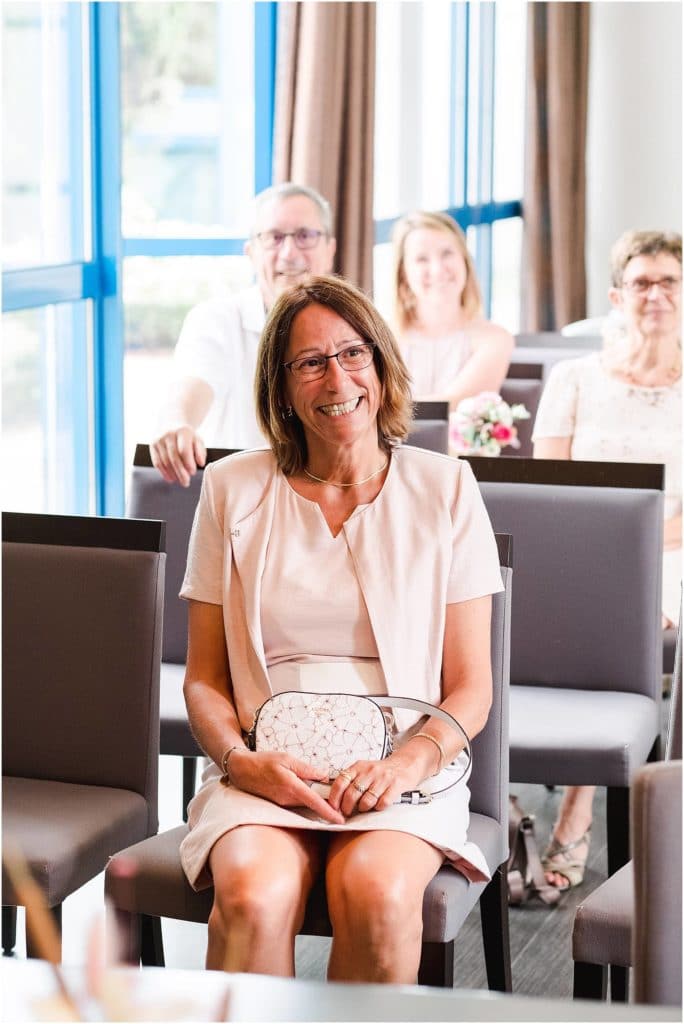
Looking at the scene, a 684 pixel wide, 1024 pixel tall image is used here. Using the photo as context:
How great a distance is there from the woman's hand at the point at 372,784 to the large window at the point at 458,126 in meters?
3.72

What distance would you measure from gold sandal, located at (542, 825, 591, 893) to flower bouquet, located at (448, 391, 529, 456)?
3.27 ft

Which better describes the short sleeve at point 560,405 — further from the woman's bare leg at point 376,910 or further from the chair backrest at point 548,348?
the woman's bare leg at point 376,910

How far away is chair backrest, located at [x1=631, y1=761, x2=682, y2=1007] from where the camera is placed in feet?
4.21

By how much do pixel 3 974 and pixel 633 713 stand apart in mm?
1648

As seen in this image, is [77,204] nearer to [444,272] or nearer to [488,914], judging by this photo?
[444,272]

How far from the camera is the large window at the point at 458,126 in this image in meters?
5.96

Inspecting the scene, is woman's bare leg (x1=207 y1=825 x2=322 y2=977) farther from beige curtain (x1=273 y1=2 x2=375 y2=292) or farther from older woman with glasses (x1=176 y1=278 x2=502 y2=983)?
beige curtain (x1=273 y1=2 x2=375 y2=292)

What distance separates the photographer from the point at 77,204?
4188 mm

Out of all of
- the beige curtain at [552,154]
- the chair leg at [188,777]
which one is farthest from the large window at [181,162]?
the beige curtain at [552,154]

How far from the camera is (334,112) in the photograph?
456 centimetres

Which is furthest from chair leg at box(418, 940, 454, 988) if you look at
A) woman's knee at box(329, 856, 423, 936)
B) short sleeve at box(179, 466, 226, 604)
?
short sleeve at box(179, 466, 226, 604)

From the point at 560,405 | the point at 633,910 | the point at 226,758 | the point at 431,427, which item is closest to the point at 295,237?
the point at 431,427

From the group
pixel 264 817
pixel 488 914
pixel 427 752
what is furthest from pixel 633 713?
pixel 264 817

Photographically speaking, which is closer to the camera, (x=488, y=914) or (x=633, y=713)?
(x=488, y=914)
